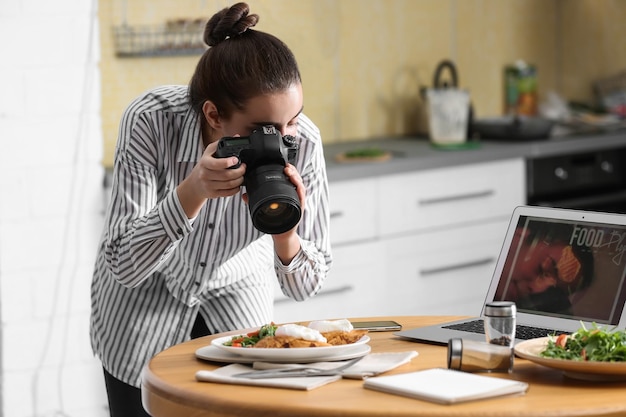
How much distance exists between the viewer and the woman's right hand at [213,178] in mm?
1520

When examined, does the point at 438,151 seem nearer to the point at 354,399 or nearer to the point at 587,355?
the point at 587,355

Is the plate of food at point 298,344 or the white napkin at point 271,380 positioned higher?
the plate of food at point 298,344

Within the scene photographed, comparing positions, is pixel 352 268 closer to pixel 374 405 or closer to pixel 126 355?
pixel 126 355

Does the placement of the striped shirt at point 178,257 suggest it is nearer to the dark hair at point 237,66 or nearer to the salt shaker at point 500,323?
the dark hair at point 237,66

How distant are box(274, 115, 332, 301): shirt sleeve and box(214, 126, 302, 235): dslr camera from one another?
23cm

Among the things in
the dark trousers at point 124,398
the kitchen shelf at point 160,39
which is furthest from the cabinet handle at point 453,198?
the dark trousers at point 124,398

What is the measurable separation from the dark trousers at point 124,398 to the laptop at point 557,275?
1.68 ft

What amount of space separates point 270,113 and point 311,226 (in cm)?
30

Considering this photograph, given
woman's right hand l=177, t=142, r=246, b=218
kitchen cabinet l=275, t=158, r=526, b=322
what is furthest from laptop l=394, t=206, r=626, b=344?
kitchen cabinet l=275, t=158, r=526, b=322

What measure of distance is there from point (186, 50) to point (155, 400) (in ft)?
6.89

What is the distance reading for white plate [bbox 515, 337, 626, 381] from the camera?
50.6 inches

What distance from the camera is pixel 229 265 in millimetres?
1888

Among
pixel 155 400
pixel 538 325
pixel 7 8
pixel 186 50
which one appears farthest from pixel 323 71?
pixel 155 400

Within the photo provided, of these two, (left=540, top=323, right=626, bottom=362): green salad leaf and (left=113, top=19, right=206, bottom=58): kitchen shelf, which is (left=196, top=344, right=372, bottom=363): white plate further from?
(left=113, top=19, right=206, bottom=58): kitchen shelf
